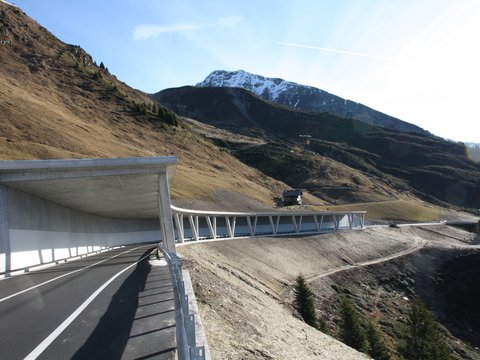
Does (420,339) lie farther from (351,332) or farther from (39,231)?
(39,231)

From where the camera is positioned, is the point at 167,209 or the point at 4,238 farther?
the point at 167,209

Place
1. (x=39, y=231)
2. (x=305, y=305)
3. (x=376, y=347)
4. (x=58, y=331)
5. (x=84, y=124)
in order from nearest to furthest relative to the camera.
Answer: (x=58, y=331) < (x=39, y=231) < (x=376, y=347) < (x=305, y=305) < (x=84, y=124)

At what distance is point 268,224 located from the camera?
68.9 meters

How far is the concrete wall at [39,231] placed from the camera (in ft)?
67.2

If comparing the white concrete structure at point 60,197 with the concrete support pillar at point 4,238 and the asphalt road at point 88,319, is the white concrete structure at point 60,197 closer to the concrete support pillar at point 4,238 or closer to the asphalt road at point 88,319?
the concrete support pillar at point 4,238

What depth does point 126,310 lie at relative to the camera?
1112 centimetres

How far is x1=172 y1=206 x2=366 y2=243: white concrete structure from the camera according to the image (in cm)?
5700

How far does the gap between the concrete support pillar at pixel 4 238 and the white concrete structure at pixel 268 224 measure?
2835 cm

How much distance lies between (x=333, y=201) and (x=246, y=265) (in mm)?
108761

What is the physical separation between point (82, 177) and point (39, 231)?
5138 mm

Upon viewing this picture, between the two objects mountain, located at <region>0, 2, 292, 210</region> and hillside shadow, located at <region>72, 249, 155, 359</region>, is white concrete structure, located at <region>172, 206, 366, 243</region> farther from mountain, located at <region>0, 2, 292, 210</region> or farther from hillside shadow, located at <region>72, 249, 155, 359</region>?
hillside shadow, located at <region>72, 249, 155, 359</region>

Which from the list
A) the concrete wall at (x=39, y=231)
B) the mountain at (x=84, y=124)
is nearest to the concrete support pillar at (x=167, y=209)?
the concrete wall at (x=39, y=231)

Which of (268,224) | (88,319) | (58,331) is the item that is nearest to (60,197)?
(88,319)

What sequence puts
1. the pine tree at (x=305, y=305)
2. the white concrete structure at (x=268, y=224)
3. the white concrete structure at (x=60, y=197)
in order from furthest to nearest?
1. the white concrete structure at (x=268, y=224)
2. the pine tree at (x=305, y=305)
3. the white concrete structure at (x=60, y=197)
